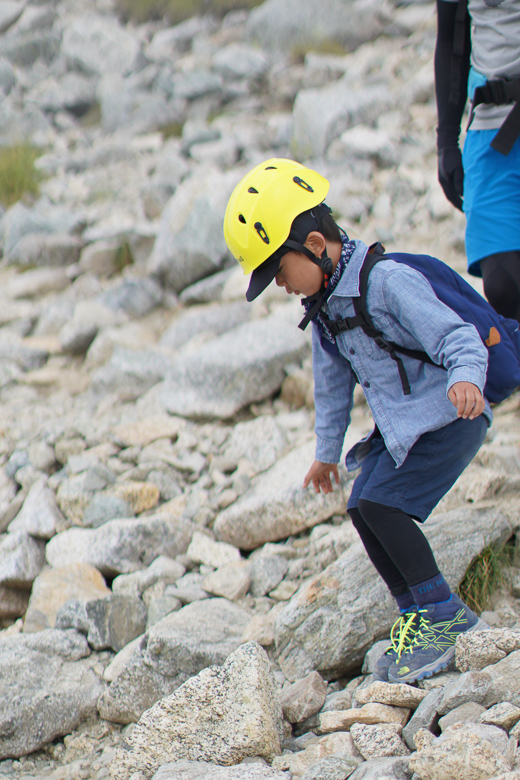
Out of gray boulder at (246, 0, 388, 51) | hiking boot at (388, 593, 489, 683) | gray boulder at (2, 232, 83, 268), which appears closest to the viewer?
hiking boot at (388, 593, 489, 683)

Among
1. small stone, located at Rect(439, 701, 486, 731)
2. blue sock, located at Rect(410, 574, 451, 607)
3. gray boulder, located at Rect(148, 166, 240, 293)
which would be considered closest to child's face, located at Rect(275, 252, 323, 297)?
blue sock, located at Rect(410, 574, 451, 607)

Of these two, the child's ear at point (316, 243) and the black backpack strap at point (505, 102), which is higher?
the black backpack strap at point (505, 102)

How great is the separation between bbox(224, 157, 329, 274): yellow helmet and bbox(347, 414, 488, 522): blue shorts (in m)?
0.81

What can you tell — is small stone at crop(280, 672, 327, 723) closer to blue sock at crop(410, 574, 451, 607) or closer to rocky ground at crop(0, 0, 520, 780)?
rocky ground at crop(0, 0, 520, 780)

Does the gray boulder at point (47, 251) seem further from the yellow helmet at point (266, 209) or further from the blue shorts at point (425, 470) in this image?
the blue shorts at point (425, 470)

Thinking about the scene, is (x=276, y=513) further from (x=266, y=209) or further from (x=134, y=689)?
(x=266, y=209)

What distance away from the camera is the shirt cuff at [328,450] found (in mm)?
2814

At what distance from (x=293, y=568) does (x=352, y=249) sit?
1650 millimetres

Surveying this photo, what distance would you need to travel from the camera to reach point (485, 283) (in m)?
3.06

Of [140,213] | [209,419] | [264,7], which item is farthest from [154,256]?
[264,7]

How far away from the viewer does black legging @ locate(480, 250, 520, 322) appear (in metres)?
2.97

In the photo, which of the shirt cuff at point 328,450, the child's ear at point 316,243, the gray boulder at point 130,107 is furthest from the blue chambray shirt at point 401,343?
the gray boulder at point 130,107

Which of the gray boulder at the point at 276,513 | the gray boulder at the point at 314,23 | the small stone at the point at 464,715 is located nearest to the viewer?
the small stone at the point at 464,715

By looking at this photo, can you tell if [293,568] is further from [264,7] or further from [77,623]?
[264,7]
